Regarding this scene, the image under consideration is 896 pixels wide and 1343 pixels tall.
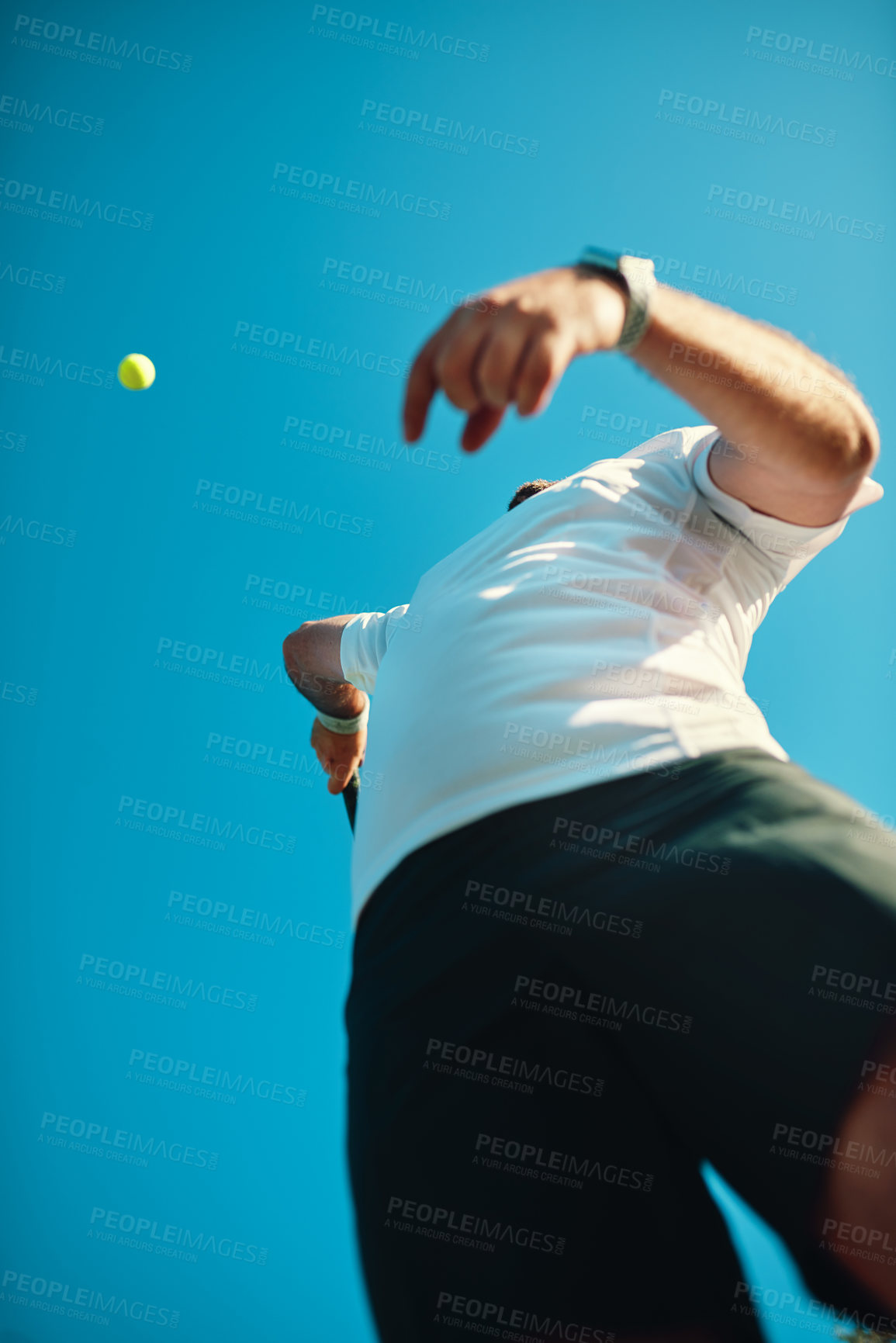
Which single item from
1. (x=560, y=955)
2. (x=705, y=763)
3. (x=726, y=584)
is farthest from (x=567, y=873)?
(x=726, y=584)

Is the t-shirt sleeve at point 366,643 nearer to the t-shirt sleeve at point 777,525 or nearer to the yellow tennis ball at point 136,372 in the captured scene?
the t-shirt sleeve at point 777,525

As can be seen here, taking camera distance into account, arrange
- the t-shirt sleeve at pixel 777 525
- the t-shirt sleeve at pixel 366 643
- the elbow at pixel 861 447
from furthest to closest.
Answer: the t-shirt sleeve at pixel 366 643 < the t-shirt sleeve at pixel 777 525 < the elbow at pixel 861 447

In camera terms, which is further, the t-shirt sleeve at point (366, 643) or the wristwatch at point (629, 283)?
the t-shirt sleeve at point (366, 643)

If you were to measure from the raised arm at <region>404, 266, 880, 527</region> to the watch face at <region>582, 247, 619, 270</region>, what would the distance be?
3 cm

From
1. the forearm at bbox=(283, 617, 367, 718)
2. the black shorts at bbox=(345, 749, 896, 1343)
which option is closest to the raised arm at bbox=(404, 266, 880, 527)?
the black shorts at bbox=(345, 749, 896, 1343)

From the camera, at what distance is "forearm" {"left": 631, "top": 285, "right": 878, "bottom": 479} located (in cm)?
75

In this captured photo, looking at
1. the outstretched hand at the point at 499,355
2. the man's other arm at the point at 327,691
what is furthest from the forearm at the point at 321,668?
the outstretched hand at the point at 499,355

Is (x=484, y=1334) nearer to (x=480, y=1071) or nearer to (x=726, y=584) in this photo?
(x=480, y=1071)

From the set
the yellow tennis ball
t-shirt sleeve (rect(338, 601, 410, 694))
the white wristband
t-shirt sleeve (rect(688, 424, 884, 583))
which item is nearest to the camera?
t-shirt sleeve (rect(688, 424, 884, 583))

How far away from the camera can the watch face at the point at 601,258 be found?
0.71m

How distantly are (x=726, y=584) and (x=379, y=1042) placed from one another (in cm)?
80

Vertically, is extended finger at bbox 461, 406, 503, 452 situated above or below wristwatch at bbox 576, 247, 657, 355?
below

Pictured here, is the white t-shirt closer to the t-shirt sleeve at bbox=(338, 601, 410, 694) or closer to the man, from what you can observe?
the man

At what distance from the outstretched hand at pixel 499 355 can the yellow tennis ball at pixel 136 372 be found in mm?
2436
